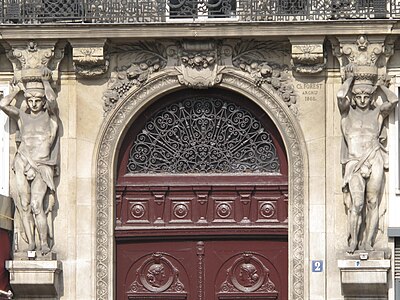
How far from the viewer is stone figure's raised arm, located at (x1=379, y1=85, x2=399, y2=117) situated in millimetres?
25906

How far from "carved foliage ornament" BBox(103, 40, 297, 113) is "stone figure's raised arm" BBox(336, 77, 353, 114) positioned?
0.70 metres

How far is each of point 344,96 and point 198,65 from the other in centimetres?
206

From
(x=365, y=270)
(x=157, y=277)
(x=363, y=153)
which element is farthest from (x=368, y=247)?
(x=157, y=277)

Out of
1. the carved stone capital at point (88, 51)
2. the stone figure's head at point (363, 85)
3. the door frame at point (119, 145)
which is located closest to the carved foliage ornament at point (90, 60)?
the carved stone capital at point (88, 51)

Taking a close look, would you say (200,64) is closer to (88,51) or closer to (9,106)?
(88,51)

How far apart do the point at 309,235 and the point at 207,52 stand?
2.80 m

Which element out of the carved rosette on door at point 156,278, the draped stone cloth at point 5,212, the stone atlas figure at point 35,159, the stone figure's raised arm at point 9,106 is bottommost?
the carved rosette on door at point 156,278

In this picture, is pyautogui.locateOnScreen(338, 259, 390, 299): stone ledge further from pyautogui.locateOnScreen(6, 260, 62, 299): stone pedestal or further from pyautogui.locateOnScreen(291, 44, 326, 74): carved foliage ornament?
pyautogui.locateOnScreen(6, 260, 62, 299): stone pedestal

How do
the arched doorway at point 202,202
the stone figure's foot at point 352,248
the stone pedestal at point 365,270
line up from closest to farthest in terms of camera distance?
the stone pedestal at point 365,270 → the stone figure's foot at point 352,248 → the arched doorway at point 202,202

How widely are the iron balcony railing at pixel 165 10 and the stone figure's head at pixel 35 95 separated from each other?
0.85m

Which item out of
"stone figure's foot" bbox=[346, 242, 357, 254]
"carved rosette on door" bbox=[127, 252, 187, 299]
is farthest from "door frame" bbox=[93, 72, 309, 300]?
"stone figure's foot" bbox=[346, 242, 357, 254]

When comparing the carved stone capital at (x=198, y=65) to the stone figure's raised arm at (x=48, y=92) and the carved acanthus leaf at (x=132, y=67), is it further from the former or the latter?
the stone figure's raised arm at (x=48, y=92)

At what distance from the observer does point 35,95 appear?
26.3m

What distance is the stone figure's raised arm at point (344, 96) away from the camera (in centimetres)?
2584
